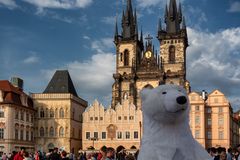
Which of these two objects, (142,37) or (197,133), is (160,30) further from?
(197,133)

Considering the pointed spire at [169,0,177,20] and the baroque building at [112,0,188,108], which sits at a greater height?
the pointed spire at [169,0,177,20]

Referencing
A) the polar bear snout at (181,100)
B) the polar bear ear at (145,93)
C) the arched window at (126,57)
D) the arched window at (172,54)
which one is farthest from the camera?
the arched window at (126,57)

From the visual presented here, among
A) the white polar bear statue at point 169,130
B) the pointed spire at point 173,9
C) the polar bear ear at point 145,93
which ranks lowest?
the white polar bear statue at point 169,130

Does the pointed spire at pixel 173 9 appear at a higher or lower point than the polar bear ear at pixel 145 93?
higher

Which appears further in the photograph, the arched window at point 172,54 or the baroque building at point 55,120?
the arched window at point 172,54

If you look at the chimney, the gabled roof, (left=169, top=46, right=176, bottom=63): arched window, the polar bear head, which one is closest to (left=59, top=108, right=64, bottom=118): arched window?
the gabled roof

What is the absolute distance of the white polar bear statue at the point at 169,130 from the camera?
5.41 m

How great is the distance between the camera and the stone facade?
4841 centimetres

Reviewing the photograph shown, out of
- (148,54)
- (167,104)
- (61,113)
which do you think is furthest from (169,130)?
(148,54)

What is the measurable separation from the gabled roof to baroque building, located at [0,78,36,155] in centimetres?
469

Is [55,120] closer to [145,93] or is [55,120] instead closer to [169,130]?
[145,93]

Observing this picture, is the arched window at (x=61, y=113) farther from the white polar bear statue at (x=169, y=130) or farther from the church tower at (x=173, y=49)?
the white polar bear statue at (x=169, y=130)

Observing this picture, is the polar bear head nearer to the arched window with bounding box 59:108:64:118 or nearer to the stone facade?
the stone facade

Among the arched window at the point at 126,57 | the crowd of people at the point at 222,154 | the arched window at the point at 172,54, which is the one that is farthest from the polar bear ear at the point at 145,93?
the arched window at the point at 126,57
